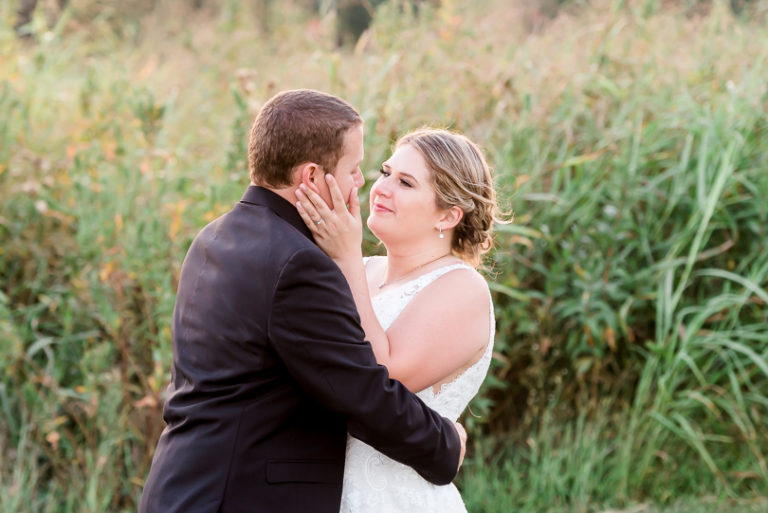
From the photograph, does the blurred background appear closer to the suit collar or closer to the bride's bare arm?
the bride's bare arm

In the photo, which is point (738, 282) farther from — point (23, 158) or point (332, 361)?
point (23, 158)

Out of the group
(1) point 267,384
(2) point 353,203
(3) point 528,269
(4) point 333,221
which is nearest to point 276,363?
(1) point 267,384

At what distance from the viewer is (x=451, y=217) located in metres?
2.77

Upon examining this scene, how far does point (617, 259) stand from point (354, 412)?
2.81m

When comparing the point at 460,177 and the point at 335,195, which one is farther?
the point at 460,177

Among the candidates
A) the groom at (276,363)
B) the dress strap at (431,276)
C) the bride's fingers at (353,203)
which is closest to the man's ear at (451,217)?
the dress strap at (431,276)

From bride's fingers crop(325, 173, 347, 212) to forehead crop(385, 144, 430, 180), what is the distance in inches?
18.5

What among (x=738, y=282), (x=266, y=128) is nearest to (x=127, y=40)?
(x=738, y=282)

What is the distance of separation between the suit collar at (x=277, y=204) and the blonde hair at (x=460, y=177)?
0.60m

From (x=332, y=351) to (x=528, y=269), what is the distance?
2872 millimetres

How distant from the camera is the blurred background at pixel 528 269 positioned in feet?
14.0

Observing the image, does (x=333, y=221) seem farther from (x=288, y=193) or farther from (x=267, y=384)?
(x=267, y=384)

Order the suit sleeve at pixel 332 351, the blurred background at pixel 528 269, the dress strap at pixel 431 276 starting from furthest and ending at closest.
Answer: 1. the blurred background at pixel 528 269
2. the dress strap at pixel 431 276
3. the suit sleeve at pixel 332 351

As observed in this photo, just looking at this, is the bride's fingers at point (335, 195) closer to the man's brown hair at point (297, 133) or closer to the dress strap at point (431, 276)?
the man's brown hair at point (297, 133)
